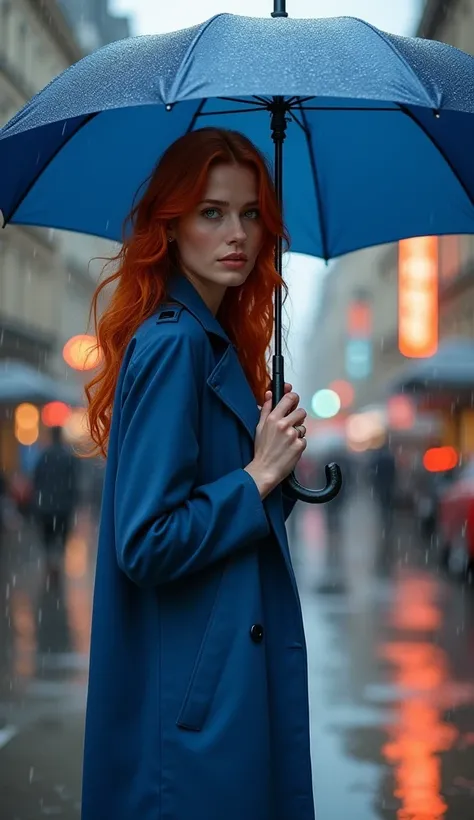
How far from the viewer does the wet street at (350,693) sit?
578cm

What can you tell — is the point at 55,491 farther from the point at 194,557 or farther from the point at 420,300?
the point at 420,300

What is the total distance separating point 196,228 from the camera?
280 cm

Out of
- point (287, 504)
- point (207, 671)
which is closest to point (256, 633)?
point (207, 671)

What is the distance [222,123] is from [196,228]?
53.3 inches

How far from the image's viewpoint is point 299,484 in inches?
117

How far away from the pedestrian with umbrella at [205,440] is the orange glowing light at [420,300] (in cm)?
4585

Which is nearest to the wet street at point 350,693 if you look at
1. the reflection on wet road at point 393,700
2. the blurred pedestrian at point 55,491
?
the reflection on wet road at point 393,700

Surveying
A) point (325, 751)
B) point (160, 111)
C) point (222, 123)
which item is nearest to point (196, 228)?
point (160, 111)

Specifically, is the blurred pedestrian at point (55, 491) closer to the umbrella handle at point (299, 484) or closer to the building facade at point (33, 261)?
the umbrella handle at point (299, 484)

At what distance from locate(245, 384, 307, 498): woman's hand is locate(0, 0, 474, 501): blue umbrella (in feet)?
0.64

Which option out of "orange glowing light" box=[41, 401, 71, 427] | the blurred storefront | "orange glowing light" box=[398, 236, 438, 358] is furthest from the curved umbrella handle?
"orange glowing light" box=[398, 236, 438, 358]

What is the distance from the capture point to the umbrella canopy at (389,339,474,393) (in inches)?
1013

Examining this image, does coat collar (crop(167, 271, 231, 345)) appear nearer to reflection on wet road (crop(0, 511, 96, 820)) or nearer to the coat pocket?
the coat pocket

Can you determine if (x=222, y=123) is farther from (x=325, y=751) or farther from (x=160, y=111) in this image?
(x=325, y=751)
